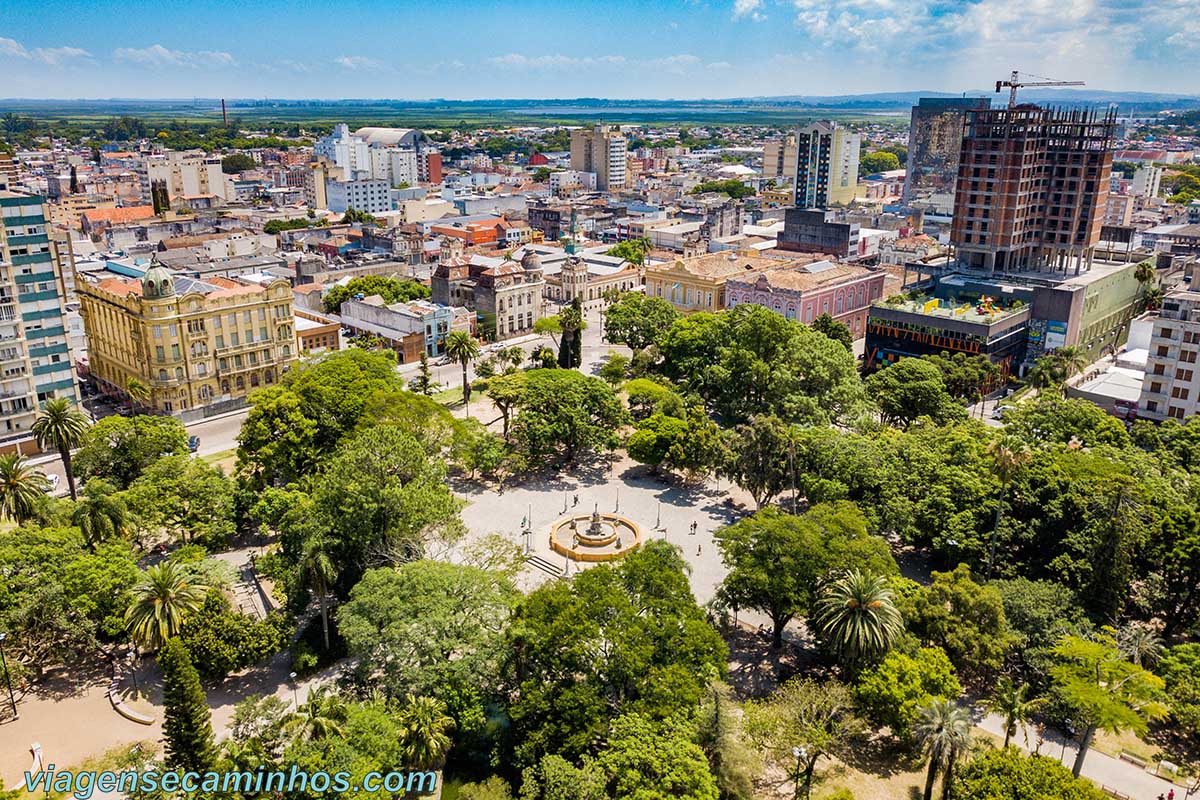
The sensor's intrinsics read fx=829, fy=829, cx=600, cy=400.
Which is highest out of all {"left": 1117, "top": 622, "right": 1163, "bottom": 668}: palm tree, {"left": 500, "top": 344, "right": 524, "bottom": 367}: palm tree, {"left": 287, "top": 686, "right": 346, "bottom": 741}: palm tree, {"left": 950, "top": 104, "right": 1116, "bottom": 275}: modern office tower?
{"left": 950, "top": 104, "right": 1116, "bottom": 275}: modern office tower

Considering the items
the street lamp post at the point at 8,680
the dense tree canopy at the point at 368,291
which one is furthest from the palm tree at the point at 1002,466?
the dense tree canopy at the point at 368,291

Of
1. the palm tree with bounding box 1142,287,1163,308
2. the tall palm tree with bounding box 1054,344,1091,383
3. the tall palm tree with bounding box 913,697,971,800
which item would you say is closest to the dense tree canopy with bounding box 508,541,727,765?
the tall palm tree with bounding box 913,697,971,800

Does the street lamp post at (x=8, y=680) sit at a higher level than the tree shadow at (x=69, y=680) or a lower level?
higher

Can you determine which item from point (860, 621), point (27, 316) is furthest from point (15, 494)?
point (860, 621)

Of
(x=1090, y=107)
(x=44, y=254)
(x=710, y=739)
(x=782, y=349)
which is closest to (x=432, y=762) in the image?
(x=710, y=739)

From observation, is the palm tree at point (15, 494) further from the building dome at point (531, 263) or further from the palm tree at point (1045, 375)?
the palm tree at point (1045, 375)

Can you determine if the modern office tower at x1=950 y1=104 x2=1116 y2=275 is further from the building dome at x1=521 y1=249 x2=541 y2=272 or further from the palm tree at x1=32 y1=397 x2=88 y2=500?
the palm tree at x1=32 y1=397 x2=88 y2=500

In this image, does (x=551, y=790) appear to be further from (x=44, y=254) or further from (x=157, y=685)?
(x=44, y=254)
